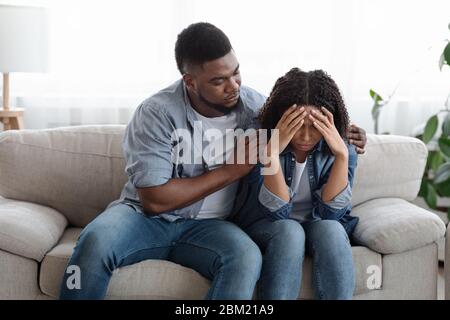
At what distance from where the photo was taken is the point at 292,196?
2.00 m

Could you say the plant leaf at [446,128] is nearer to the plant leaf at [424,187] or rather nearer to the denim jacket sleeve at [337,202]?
the plant leaf at [424,187]

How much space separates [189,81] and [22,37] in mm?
1101

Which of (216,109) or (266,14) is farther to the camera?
(266,14)

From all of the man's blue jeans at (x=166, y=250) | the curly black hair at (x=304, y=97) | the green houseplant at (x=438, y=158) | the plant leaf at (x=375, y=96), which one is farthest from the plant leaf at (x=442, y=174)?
the man's blue jeans at (x=166, y=250)

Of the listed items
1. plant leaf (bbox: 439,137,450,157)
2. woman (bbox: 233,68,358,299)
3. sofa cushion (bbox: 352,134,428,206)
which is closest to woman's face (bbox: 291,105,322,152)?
woman (bbox: 233,68,358,299)

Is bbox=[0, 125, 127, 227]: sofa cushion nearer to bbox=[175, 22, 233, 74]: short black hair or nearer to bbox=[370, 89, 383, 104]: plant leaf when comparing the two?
bbox=[175, 22, 233, 74]: short black hair

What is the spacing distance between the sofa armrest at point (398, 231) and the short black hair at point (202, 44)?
0.67 metres

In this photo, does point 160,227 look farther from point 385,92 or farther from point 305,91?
point 385,92

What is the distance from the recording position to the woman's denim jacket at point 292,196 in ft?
6.52

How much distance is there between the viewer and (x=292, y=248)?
1.85 meters

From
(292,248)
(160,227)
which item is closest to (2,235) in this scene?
(160,227)

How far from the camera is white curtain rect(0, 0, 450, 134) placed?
3.22m
